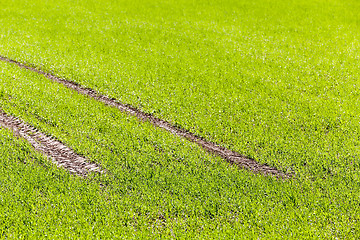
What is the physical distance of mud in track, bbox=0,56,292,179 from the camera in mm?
9216

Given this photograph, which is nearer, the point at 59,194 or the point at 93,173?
the point at 59,194

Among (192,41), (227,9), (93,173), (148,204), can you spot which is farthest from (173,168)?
(227,9)

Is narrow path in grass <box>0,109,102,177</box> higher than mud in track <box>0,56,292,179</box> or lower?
lower

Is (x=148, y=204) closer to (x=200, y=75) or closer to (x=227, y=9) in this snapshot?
(x=200, y=75)

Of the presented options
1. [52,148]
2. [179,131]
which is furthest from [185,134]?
[52,148]

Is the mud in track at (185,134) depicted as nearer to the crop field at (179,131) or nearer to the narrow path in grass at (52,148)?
the crop field at (179,131)

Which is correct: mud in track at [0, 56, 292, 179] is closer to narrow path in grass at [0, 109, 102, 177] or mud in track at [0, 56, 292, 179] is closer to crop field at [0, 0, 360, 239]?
crop field at [0, 0, 360, 239]

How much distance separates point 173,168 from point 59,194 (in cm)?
277

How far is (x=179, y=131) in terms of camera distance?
35.7ft

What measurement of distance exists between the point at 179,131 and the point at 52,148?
3.65 meters

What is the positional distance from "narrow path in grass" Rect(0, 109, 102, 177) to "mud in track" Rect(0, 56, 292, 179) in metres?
2.56

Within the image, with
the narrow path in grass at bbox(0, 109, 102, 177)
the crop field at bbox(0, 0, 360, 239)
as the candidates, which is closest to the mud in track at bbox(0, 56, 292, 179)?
the crop field at bbox(0, 0, 360, 239)

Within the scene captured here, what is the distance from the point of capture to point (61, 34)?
61.3 ft

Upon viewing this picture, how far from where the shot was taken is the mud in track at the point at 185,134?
363 inches
